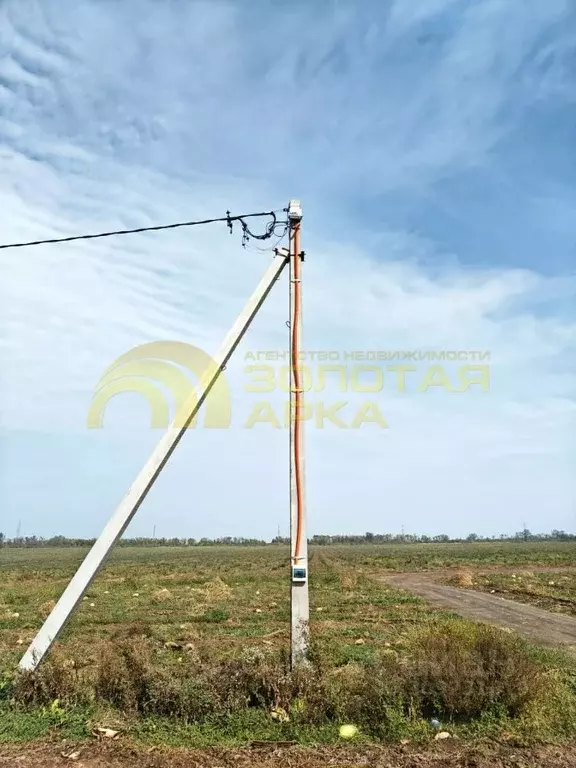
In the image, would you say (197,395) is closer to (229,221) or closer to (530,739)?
(229,221)

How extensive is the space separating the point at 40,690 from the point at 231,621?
30.7 feet

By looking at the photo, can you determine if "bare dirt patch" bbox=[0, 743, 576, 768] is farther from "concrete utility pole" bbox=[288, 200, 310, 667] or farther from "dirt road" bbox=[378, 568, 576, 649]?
"dirt road" bbox=[378, 568, 576, 649]

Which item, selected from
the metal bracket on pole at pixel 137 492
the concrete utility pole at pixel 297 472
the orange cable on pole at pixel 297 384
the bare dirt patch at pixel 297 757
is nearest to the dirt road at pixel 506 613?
the bare dirt patch at pixel 297 757

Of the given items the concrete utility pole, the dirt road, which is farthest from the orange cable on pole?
the dirt road

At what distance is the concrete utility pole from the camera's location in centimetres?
612

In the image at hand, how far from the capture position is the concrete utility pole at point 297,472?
6.12m

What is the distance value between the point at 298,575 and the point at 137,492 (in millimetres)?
1974

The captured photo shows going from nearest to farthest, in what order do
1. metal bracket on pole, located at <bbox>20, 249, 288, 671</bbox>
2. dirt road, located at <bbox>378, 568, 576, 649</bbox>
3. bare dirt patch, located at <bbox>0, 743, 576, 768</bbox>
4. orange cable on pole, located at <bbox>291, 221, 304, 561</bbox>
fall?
bare dirt patch, located at <bbox>0, 743, 576, 768</bbox>
metal bracket on pole, located at <bbox>20, 249, 288, 671</bbox>
orange cable on pole, located at <bbox>291, 221, 304, 561</bbox>
dirt road, located at <bbox>378, 568, 576, 649</bbox>

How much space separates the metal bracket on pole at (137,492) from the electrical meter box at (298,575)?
1.84m

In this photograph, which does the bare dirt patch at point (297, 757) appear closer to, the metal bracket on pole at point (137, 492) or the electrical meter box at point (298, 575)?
the metal bracket on pole at point (137, 492)

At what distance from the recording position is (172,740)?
493 centimetres

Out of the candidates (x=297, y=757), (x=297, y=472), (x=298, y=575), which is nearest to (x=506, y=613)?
(x=298, y=575)

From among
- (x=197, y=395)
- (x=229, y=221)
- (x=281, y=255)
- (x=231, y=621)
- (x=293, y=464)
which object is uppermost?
(x=229, y=221)

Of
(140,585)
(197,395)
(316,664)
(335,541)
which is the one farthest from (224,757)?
(335,541)
